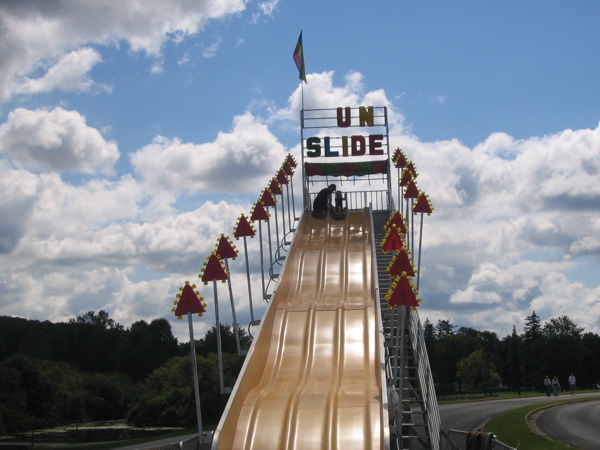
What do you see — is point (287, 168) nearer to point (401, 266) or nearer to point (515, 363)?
point (401, 266)

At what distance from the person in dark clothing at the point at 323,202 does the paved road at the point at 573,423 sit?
947 cm

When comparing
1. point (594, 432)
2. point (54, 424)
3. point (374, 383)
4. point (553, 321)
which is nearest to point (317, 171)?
point (594, 432)

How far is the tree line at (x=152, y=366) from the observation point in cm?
4394

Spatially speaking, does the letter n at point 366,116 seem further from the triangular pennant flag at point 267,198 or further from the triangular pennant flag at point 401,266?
the triangular pennant flag at point 401,266

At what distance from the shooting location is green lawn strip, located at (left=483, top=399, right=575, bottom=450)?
1767cm

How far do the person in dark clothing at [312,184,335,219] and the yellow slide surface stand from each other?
3.04m

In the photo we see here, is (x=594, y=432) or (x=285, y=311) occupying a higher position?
(x=285, y=311)

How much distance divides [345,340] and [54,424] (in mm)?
36013

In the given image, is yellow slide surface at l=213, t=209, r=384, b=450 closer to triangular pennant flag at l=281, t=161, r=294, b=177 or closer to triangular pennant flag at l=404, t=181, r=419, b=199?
triangular pennant flag at l=404, t=181, r=419, b=199

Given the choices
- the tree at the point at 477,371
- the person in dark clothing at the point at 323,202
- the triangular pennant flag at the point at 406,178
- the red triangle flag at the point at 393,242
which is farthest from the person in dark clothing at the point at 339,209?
the tree at the point at 477,371

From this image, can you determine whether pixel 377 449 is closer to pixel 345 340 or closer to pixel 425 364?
pixel 425 364

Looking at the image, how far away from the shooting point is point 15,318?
99.1m

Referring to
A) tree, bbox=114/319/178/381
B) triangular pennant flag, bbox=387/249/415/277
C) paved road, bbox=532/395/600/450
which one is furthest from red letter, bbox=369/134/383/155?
tree, bbox=114/319/178/381

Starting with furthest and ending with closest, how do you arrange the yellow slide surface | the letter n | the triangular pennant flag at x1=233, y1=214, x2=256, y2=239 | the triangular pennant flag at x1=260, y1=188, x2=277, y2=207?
the letter n → the triangular pennant flag at x1=260, y1=188, x2=277, y2=207 → the triangular pennant flag at x1=233, y1=214, x2=256, y2=239 → the yellow slide surface
